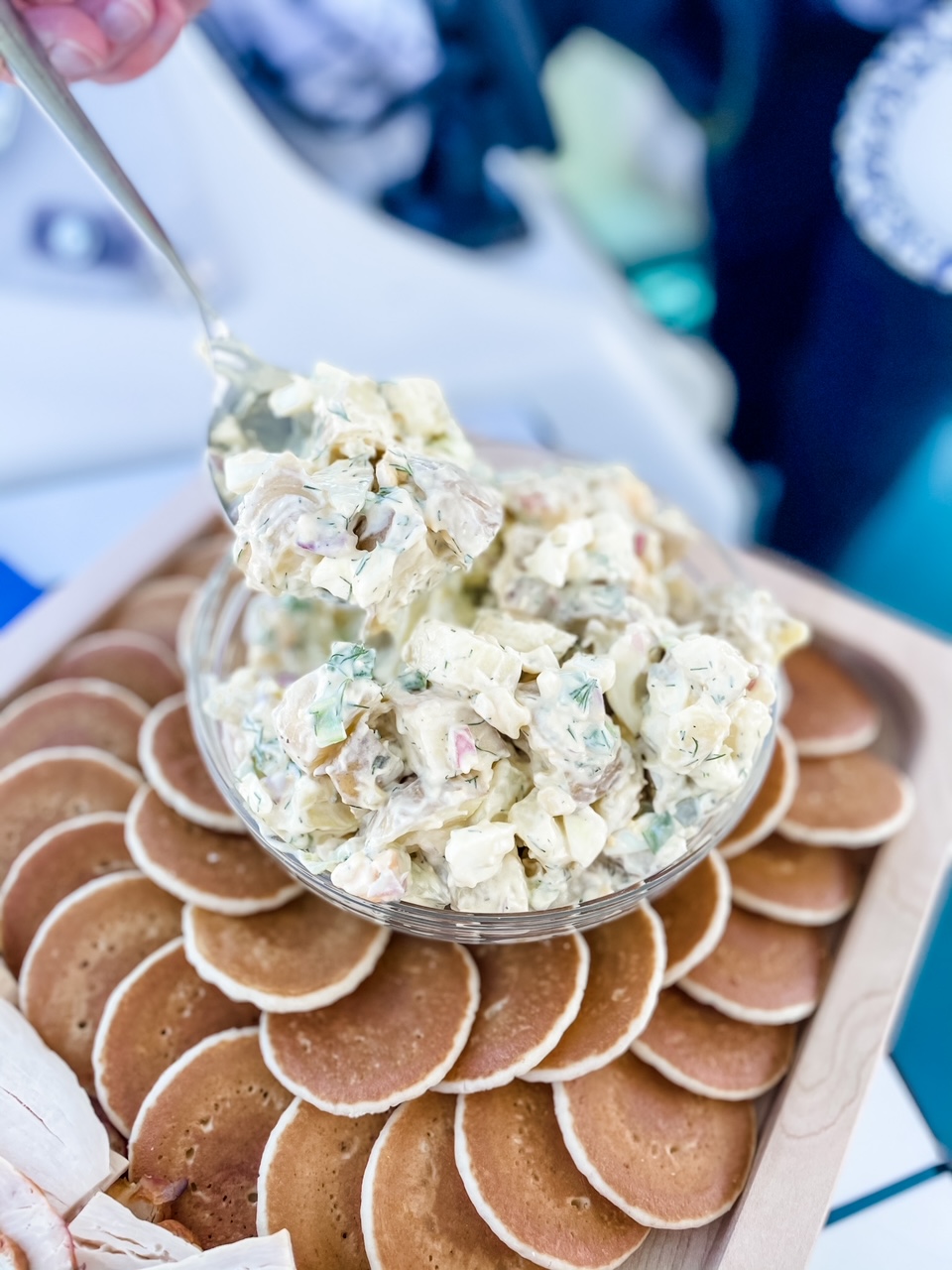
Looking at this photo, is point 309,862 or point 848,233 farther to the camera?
point 848,233

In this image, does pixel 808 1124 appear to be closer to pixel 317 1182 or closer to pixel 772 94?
pixel 317 1182

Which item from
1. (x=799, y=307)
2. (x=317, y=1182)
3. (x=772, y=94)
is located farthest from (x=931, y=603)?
(x=317, y=1182)

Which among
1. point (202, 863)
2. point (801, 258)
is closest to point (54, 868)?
point (202, 863)

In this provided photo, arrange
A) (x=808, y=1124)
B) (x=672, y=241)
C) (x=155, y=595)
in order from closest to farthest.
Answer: (x=808, y=1124) < (x=155, y=595) < (x=672, y=241)

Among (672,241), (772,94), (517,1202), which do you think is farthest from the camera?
(672,241)

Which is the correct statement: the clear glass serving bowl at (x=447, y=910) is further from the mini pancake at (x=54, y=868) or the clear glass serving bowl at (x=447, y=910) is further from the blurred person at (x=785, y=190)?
the blurred person at (x=785, y=190)

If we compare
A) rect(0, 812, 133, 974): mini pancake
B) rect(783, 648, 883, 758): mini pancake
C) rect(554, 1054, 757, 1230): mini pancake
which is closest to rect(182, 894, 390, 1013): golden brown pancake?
rect(0, 812, 133, 974): mini pancake

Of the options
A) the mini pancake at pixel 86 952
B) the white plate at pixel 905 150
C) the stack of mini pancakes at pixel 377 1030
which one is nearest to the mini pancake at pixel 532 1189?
the stack of mini pancakes at pixel 377 1030
